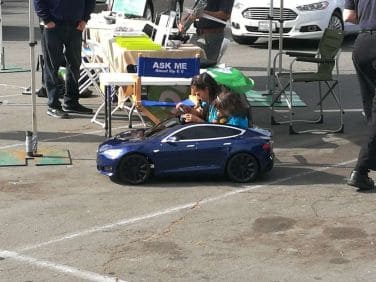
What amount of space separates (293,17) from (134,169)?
985cm

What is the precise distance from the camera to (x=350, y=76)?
12867 millimetres

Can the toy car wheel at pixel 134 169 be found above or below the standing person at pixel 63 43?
below

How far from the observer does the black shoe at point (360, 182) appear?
6.53 m

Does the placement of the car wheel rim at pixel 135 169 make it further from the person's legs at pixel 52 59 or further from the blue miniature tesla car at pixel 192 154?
the person's legs at pixel 52 59

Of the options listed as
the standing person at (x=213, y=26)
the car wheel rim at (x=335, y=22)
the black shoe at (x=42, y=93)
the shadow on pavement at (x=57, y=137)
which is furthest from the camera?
the car wheel rim at (x=335, y=22)

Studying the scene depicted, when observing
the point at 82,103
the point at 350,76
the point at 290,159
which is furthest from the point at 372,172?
the point at 350,76

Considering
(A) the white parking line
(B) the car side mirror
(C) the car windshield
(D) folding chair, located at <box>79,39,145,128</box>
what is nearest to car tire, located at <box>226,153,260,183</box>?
(B) the car side mirror

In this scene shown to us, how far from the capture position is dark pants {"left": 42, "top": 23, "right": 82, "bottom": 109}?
9.61m

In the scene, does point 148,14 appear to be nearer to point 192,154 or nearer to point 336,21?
point 336,21

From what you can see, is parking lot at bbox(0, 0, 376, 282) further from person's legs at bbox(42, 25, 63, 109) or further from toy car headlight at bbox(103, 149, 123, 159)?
person's legs at bbox(42, 25, 63, 109)

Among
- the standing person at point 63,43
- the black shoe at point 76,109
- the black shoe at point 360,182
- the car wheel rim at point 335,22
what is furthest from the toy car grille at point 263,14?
the black shoe at point 360,182

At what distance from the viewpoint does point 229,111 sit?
709 cm

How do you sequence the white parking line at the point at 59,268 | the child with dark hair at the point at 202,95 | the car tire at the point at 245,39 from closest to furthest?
the white parking line at the point at 59,268, the child with dark hair at the point at 202,95, the car tire at the point at 245,39

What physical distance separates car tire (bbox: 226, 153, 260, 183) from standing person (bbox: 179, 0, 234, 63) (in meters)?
3.72
